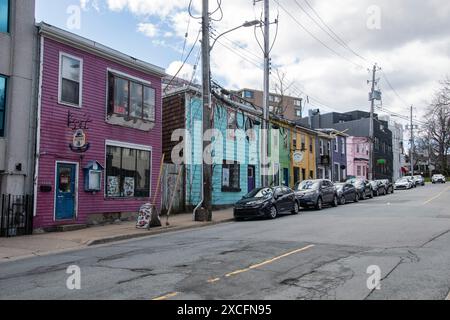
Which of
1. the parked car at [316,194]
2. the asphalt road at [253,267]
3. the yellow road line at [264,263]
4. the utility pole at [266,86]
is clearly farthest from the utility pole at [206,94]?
the yellow road line at [264,263]

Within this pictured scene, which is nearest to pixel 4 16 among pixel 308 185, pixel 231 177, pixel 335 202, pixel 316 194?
pixel 231 177

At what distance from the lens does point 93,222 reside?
1733cm

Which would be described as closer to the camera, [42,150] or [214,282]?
[214,282]

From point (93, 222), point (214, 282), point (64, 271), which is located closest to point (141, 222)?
point (93, 222)

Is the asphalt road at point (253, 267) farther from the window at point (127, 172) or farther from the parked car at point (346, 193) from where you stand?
the parked car at point (346, 193)

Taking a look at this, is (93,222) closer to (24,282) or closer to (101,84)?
(101,84)

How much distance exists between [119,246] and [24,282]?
4.51 metres

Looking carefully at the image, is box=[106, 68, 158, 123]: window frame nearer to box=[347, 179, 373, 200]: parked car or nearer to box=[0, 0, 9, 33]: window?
box=[0, 0, 9, 33]: window

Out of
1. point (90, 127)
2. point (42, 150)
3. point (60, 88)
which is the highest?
point (60, 88)

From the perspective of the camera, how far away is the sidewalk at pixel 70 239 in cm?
1170

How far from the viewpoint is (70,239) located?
13.7 meters

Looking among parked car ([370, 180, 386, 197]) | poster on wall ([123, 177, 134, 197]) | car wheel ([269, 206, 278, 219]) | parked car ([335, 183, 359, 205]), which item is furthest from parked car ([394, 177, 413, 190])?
poster on wall ([123, 177, 134, 197])

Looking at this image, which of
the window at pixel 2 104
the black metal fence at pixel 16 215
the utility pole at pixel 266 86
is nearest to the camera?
the black metal fence at pixel 16 215

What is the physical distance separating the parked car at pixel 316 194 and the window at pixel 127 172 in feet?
26.4
